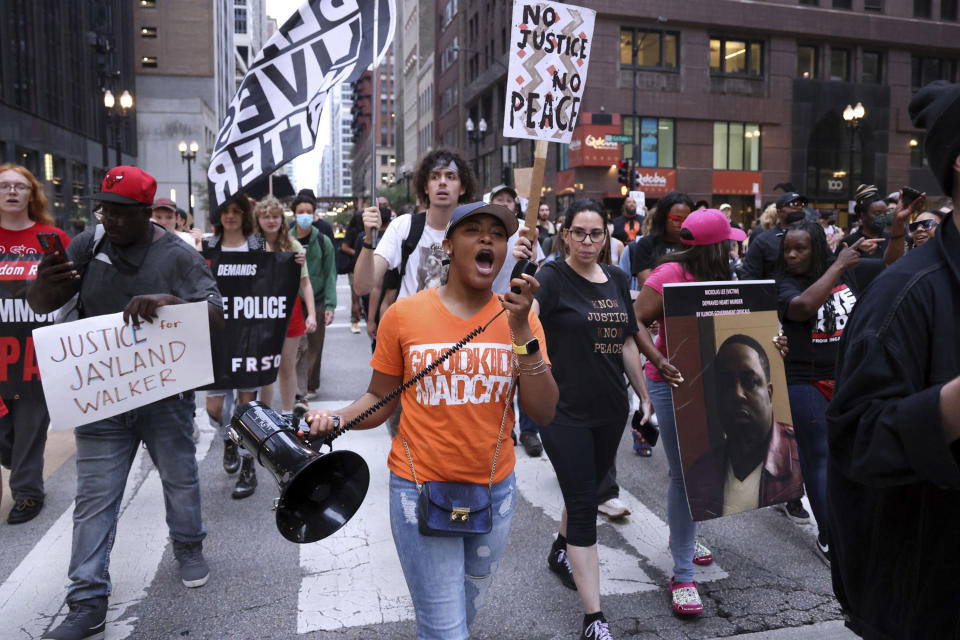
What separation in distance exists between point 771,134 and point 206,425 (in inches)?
1501

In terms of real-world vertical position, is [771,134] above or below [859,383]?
above

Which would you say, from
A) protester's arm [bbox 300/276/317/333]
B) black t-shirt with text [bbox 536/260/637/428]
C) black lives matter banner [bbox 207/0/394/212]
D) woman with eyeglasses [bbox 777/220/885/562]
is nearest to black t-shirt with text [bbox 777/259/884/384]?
woman with eyeglasses [bbox 777/220/885/562]

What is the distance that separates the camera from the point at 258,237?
611 centimetres

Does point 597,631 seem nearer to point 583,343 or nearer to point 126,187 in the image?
point 583,343

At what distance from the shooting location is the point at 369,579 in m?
4.07

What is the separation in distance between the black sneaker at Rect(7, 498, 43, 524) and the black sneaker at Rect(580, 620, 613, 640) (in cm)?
387

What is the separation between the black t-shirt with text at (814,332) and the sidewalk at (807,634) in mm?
1390

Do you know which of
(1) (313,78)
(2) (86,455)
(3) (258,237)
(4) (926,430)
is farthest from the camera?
(3) (258,237)

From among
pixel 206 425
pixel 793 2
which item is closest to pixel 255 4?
pixel 793 2

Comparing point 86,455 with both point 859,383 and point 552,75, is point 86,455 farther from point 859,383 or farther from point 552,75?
point 859,383

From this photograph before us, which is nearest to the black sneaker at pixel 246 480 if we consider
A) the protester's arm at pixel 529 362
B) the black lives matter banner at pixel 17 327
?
the black lives matter banner at pixel 17 327

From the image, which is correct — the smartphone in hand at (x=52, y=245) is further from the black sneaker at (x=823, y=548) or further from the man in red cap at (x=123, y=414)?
the black sneaker at (x=823, y=548)

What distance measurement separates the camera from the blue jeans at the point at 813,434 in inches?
167

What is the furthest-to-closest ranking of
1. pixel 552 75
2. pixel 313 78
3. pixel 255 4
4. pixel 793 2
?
pixel 255 4
pixel 793 2
pixel 313 78
pixel 552 75
